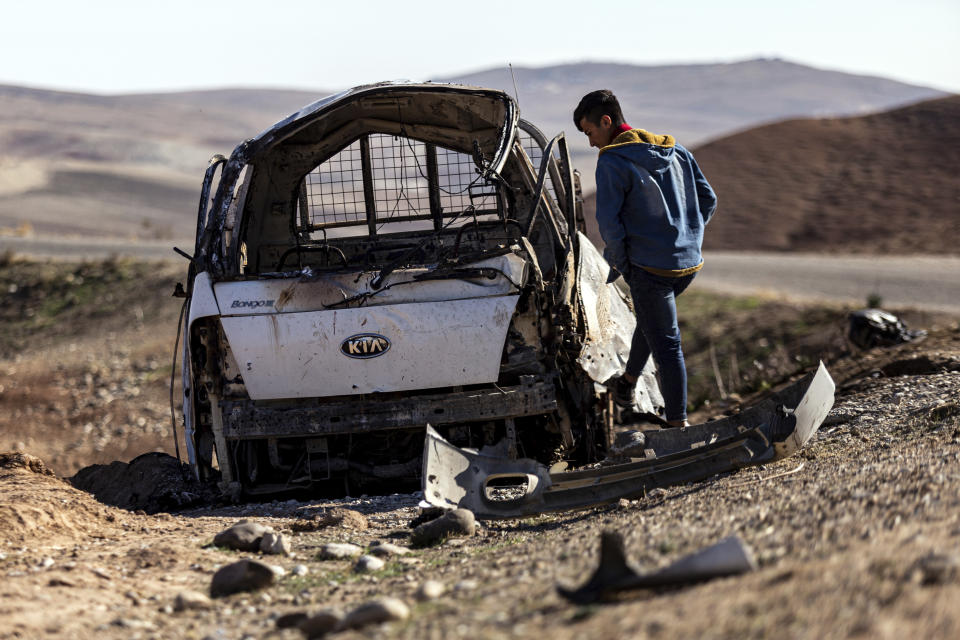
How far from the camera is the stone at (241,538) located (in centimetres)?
469

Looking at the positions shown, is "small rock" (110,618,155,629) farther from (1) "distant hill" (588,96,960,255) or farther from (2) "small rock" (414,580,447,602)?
(1) "distant hill" (588,96,960,255)

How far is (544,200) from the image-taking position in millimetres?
7027

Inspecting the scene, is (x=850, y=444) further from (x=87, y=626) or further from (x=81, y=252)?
(x=81, y=252)

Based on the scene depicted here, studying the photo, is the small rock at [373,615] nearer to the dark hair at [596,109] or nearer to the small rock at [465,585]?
the small rock at [465,585]

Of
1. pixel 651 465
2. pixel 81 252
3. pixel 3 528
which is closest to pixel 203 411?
pixel 3 528

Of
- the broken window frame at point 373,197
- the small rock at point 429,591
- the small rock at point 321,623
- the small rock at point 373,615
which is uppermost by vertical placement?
the broken window frame at point 373,197

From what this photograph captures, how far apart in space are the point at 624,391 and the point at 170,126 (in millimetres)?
131326

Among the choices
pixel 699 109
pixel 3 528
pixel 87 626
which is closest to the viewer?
pixel 87 626

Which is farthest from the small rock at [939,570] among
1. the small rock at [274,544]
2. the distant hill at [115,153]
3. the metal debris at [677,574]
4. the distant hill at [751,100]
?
the distant hill at [751,100]

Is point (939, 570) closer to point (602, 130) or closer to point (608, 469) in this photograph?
point (608, 469)

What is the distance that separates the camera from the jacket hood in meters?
5.61

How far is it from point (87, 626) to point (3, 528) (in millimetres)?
1517

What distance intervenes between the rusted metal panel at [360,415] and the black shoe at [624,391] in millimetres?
993

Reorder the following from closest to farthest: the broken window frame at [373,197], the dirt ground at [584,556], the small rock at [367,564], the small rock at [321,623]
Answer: the dirt ground at [584,556], the small rock at [321,623], the small rock at [367,564], the broken window frame at [373,197]
